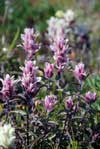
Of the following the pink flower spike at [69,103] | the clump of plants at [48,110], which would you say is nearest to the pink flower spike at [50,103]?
the clump of plants at [48,110]

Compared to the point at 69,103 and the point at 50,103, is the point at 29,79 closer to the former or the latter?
the point at 50,103

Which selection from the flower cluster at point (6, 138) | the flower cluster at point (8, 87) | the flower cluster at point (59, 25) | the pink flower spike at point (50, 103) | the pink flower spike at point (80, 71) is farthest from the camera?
the flower cluster at point (59, 25)

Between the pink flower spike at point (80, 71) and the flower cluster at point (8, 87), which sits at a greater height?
the pink flower spike at point (80, 71)

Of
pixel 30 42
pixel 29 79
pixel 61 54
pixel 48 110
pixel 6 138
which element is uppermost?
pixel 30 42

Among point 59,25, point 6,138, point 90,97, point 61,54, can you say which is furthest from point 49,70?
point 59,25

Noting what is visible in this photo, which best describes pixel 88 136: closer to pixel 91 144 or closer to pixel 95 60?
pixel 91 144

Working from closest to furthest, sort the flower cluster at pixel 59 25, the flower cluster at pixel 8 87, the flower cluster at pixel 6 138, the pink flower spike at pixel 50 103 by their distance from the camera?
the flower cluster at pixel 6 138, the flower cluster at pixel 8 87, the pink flower spike at pixel 50 103, the flower cluster at pixel 59 25

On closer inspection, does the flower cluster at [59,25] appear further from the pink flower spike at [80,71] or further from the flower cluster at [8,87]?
the flower cluster at [8,87]

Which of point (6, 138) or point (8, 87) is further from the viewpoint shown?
point (8, 87)

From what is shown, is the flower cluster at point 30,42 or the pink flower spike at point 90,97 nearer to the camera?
the pink flower spike at point 90,97
